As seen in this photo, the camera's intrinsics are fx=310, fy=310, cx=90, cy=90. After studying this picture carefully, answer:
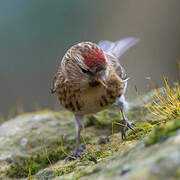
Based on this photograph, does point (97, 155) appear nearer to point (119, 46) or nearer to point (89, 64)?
point (89, 64)

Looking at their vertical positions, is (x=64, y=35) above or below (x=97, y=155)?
above

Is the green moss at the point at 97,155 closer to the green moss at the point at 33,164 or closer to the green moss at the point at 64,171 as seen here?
the green moss at the point at 64,171

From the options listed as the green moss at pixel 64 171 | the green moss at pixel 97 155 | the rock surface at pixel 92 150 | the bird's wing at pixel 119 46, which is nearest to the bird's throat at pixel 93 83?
the rock surface at pixel 92 150

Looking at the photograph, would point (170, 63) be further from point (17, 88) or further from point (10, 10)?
point (10, 10)

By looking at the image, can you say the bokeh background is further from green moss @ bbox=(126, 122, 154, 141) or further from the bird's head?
green moss @ bbox=(126, 122, 154, 141)

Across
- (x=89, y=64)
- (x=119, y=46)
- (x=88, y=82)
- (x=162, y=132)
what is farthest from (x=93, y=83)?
(x=119, y=46)
